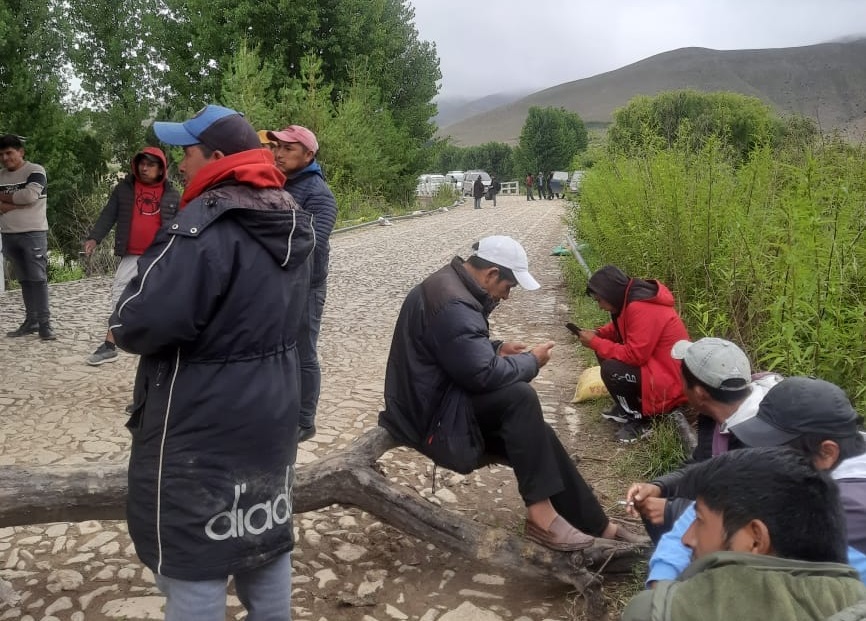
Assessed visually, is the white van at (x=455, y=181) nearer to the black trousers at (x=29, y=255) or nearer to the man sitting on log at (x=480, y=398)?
the black trousers at (x=29, y=255)

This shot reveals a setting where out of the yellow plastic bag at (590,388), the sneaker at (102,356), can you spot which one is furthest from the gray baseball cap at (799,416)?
the sneaker at (102,356)

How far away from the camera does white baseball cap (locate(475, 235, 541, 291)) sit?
142 inches

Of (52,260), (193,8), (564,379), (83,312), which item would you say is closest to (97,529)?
(564,379)

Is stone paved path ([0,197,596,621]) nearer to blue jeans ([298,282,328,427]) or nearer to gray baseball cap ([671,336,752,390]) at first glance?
blue jeans ([298,282,328,427])

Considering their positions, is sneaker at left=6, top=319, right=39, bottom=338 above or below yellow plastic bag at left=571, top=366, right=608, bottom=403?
above

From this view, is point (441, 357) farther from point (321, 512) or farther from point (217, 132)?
point (217, 132)

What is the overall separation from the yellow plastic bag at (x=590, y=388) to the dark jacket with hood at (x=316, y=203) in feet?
8.01

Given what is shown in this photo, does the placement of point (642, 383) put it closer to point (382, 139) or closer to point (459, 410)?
point (459, 410)

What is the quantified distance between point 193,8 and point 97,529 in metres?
27.6

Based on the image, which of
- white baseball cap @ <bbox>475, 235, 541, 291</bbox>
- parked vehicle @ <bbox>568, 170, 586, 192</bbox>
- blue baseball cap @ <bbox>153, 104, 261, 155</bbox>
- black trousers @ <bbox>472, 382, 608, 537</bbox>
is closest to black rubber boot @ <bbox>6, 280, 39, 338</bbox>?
white baseball cap @ <bbox>475, 235, 541, 291</bbox>

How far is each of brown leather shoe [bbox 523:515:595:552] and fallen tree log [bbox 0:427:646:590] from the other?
0.04 m

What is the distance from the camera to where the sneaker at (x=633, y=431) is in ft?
16.7

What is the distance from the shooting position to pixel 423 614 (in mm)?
3264

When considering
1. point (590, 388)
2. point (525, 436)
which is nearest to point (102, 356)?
point (590, 388)
